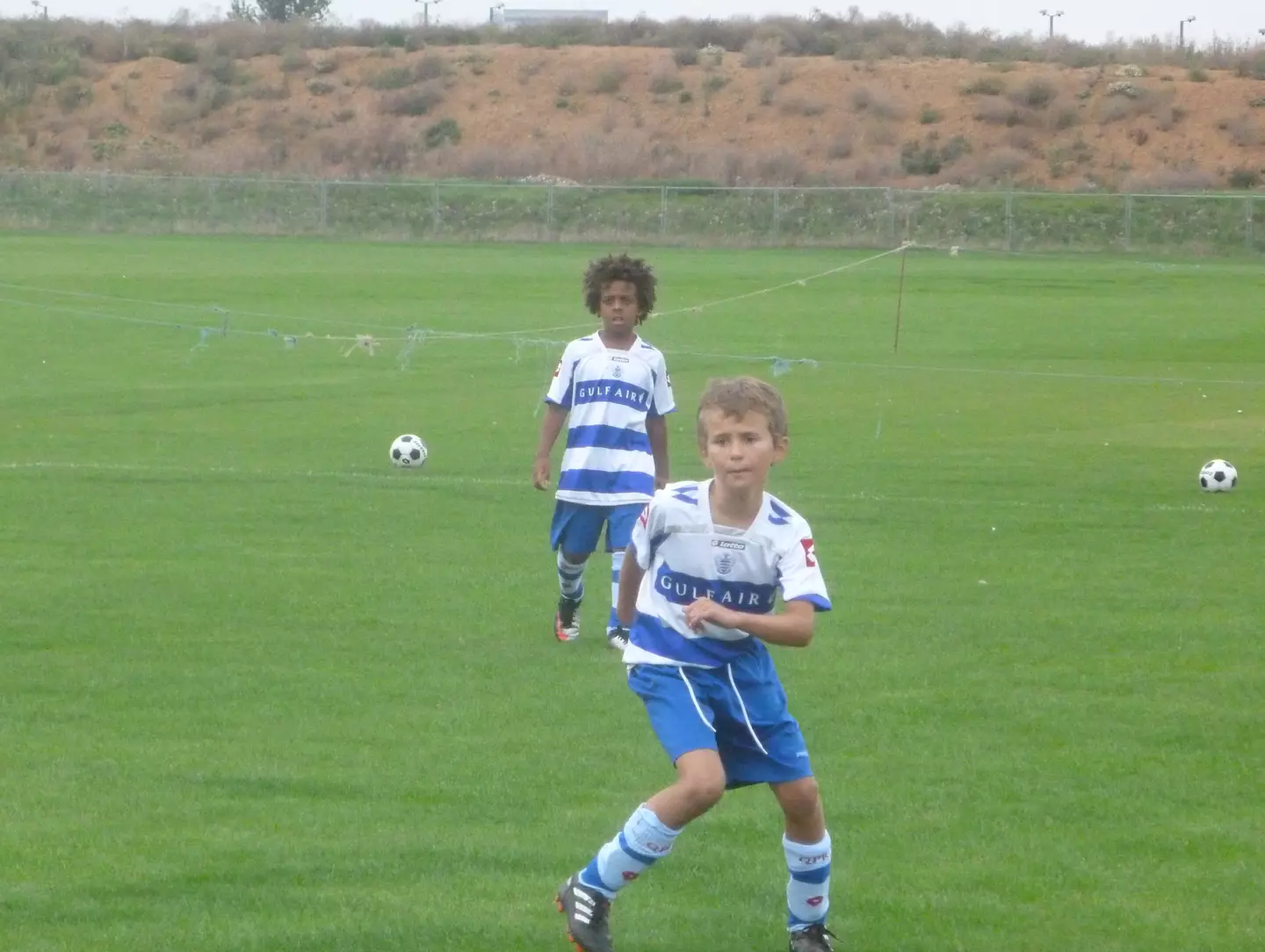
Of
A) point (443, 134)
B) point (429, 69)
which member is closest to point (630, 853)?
point (443, 134)

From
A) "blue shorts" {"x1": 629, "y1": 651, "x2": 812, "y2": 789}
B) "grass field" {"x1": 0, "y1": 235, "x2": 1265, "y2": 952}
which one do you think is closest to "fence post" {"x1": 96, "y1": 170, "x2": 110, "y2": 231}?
"grass field" {"x1": 0, "y1": 235, "x2": 1265, "y2": 952}

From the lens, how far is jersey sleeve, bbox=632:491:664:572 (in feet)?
17.5

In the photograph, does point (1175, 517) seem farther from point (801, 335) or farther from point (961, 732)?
point (801, 335)

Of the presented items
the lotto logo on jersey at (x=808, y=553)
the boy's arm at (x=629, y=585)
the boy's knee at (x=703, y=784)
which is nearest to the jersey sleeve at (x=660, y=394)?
the boy's arm at (x=629, y=585)

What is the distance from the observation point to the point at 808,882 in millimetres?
5371

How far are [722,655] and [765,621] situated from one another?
0.96ft

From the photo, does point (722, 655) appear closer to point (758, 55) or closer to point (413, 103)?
point (413, 103)

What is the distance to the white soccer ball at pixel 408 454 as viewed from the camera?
16844 mm

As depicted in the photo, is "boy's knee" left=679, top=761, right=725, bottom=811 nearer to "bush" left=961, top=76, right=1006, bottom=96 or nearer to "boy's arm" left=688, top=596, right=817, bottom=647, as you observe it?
"boy's arm" left=688, top=596, right=817, bottom=647

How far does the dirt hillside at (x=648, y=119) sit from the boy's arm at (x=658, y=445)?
53.0 metres

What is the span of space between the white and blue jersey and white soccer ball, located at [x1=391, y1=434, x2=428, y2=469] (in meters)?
11.6

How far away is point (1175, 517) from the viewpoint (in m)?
14.4

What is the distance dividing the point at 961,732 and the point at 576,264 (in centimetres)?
3590

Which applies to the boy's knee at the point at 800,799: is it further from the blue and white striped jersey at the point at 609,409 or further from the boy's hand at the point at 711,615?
the blue and white striped jersey at the point at 609,409
